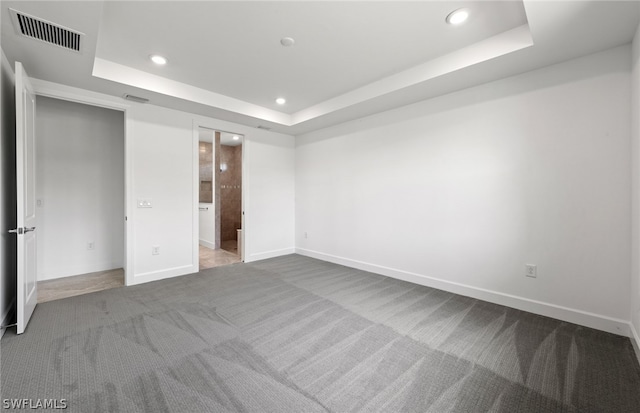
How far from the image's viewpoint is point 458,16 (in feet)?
7.43

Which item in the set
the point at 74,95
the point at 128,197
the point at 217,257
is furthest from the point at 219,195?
the point at 74,95

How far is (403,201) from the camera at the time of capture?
394 cm

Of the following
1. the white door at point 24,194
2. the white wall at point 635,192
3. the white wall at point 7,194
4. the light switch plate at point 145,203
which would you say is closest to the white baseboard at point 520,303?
the white wall at point 635,192

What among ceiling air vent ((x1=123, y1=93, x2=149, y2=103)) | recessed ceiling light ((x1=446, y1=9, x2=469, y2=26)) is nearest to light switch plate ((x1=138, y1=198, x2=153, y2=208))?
ceiling air vent ((x1=123, y1=93, x2=149, y2=103))

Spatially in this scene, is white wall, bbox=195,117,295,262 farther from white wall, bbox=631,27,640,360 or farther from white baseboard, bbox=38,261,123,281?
white wall, bbox=631,27,640,360

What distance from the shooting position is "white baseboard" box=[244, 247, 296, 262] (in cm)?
505

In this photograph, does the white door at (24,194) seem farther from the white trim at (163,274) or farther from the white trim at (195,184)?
the white trim at (195,184)

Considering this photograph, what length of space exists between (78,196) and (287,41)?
4.32m

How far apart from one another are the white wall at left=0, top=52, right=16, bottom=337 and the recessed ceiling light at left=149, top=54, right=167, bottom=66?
122cm

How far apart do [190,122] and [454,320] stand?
4.62m

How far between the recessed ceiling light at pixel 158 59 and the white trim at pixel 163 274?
9.44 ft

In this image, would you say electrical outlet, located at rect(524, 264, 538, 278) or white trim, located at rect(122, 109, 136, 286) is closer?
electrical outlet, located at rect(524, 264, 538, 278)

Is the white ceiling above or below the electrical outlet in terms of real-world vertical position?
above

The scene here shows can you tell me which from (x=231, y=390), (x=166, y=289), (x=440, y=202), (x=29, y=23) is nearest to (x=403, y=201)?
(x=440, y=202)
